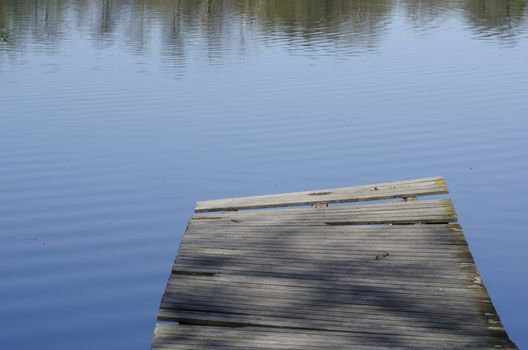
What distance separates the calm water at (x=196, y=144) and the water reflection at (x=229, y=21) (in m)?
0.48

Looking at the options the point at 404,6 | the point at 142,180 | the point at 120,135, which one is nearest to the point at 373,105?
the point at 120,135

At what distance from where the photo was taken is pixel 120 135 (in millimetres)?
20078

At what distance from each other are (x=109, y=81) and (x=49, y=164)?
10891 millimetres

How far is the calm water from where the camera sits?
11367 millimetres

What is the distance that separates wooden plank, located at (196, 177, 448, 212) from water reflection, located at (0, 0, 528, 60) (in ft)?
69.8

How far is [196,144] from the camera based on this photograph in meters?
19.1

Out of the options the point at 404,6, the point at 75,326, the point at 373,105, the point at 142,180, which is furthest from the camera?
the point at 404,6

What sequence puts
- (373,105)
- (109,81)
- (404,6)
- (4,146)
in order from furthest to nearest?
1. (404,6)
2. (109,81)
3. (373,105)
4. (4,146)

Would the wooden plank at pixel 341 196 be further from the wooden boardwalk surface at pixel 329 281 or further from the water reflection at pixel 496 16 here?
the water reflection at pixel 496 16

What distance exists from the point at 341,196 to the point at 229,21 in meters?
38.9

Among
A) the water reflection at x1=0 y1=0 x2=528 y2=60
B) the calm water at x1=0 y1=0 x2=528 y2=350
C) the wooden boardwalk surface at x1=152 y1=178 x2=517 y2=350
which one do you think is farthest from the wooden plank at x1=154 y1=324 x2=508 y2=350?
the water reflection at x1=0 y1=0 x2=528 y2=60

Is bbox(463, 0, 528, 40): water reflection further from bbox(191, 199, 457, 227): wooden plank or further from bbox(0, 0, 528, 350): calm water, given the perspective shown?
bbox(191, 199, 457, 227): wooden plank

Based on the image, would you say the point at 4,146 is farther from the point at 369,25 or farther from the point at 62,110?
the point at 369,25

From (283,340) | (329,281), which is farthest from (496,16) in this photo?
(283,340)
